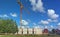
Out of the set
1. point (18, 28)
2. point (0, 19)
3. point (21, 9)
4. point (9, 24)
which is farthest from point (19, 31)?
point (21, 9)

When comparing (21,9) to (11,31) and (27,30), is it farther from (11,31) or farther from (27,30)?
(11,31)

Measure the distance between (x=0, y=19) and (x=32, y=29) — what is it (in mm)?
13422

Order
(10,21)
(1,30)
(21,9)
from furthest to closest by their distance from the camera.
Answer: (21,9) → (10,21) → (1,30)

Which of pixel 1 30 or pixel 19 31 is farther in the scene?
pixel 19 31

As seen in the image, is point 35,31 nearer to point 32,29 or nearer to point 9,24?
point 32,29

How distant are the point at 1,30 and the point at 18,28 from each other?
7591 millimetres

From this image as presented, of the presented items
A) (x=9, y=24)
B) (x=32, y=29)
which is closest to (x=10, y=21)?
(x=9, y=24)

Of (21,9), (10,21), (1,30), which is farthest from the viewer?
(21,9)

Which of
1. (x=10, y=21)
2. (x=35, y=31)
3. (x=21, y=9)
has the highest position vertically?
(x=21, y=9)

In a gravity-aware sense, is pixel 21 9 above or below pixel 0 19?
above

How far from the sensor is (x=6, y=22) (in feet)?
193

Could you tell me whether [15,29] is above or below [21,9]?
below

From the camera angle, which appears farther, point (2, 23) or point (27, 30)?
point (27, 30)

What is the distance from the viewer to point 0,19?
61.0 m
